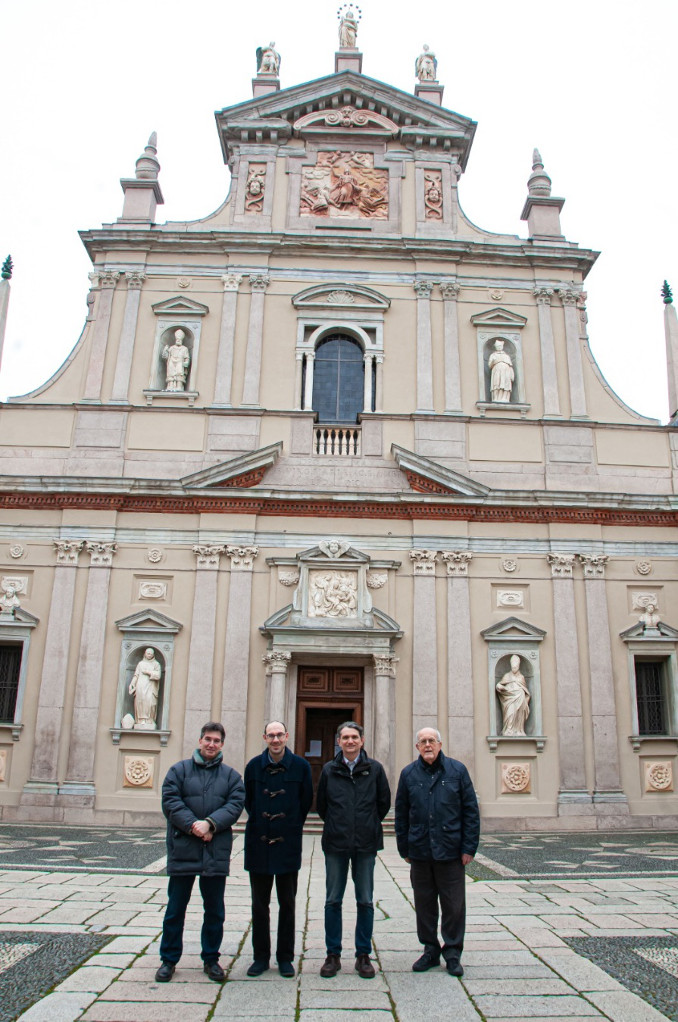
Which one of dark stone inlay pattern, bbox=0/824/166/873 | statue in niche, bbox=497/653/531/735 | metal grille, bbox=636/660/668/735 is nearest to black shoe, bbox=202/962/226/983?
dark stone inlay pattern, bbox=0/824/166/873

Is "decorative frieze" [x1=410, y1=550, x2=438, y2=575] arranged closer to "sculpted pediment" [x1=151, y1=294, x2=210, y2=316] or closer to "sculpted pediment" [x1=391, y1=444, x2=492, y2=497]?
"sculpted pediment" [x1=391, y1=444, x2=492, y2=497]

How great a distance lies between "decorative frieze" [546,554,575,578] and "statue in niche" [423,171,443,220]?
833 centimetres

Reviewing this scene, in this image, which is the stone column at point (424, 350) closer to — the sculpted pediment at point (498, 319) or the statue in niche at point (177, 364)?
the sculpted pediment at point (498, 319)

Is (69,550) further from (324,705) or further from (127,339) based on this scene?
(324,705)

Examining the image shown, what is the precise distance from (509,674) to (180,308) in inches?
406

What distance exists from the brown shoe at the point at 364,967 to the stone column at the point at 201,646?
30.9 feet

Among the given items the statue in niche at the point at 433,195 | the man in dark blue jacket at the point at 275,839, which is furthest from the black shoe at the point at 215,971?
the statue in niche at the point at 433,195

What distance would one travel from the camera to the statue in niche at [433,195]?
18.2 m

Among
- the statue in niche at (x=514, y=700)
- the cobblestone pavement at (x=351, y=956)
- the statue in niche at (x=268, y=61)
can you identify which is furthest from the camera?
the statue in niche at (x=268, y=61)

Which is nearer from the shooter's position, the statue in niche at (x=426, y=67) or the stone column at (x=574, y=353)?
the stone column at (x=574, y=353)

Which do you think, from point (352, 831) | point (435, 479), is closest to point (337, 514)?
point (435, 479)

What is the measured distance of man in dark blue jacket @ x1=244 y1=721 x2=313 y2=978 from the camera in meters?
5.16

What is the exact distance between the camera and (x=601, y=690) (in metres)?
15.0

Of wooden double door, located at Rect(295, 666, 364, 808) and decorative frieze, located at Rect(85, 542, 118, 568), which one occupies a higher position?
decorative frieze, located at Rect(85, 542, 118, 568)
